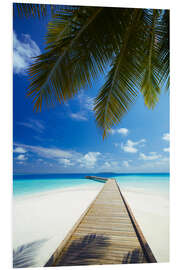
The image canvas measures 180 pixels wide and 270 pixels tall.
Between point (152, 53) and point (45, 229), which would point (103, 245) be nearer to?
point (45, 229)

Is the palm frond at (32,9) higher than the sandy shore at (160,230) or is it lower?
higher

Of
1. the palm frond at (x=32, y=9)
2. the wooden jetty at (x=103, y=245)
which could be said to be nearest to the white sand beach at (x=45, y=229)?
the wooden jetty at (x=103, y=245)

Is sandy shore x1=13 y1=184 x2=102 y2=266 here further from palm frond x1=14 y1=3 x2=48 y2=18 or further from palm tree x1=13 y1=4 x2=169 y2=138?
palm frond x1=14 y1=3 x2=48 y2=18

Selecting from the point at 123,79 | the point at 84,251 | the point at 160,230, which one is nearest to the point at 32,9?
the point at 123,79

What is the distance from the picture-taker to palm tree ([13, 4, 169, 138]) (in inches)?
44.7

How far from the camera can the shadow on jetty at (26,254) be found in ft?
4.79

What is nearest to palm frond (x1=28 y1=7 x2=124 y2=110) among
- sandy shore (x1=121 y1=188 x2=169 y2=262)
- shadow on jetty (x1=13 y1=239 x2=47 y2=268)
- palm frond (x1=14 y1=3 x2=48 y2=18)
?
palm frond (x1=14 y1=3 x2=48 y2=18)

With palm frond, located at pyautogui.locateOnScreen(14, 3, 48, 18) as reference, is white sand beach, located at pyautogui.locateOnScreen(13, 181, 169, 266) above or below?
below

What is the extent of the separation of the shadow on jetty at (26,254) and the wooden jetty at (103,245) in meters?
0.35

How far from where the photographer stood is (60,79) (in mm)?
1157

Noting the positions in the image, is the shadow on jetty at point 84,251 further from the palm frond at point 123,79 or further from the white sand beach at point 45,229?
the palm frond at point 123,79

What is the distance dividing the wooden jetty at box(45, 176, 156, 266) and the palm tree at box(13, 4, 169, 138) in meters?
1.05
